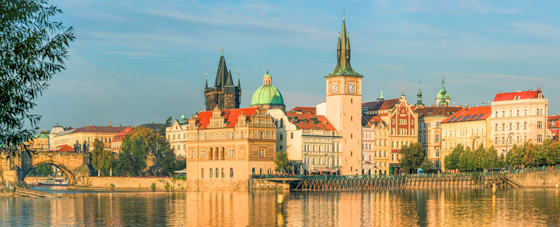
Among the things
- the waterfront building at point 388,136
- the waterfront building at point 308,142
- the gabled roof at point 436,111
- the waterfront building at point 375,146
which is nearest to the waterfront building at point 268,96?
the waterfront building at point 388,136

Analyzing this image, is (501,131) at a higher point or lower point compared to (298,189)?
higher

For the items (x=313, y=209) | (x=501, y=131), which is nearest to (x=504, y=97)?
(x=501, y=131)

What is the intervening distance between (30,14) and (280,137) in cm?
→ 11325

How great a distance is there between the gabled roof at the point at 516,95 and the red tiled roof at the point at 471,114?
418 centimetres

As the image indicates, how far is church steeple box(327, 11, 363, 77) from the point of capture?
144 metres

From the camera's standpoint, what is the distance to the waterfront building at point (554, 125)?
5719 inches

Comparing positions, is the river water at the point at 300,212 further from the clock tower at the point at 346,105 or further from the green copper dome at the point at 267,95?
the green copper dome at the point at 267,95

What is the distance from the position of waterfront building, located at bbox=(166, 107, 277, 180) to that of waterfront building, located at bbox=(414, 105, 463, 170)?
4208 centimetres

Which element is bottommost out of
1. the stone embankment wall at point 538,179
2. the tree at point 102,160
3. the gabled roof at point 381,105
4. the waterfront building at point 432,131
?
the stone embankment wall at point 538,179

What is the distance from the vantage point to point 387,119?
15412 centimetres

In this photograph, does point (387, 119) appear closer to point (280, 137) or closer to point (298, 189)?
point (280, 137)

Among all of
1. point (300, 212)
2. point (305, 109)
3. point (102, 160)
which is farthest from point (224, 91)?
point (300, 212)

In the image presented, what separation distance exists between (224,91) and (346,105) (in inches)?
2268

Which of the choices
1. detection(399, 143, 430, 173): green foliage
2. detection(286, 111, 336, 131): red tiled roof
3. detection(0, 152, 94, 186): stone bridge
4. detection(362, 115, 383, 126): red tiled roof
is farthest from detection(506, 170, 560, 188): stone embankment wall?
detection(0, 152, 94, 186): stone bridge
